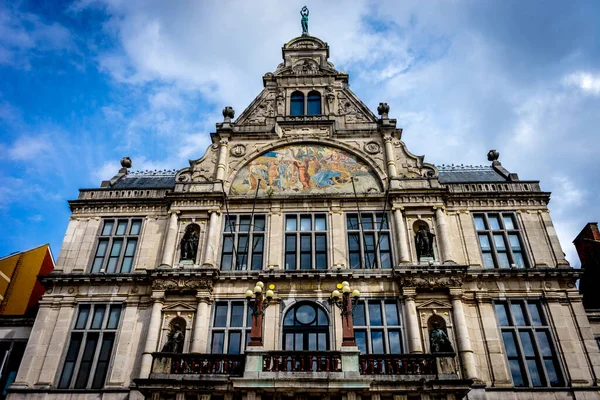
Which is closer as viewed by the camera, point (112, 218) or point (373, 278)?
point (373, 278)

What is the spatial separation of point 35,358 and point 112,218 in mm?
8387

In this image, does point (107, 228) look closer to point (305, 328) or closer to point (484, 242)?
point (305, 328)

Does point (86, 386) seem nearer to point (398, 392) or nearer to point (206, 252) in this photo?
point (206, 252)

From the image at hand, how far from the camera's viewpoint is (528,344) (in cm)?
2330

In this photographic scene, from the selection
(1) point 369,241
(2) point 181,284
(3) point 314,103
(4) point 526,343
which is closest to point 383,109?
(3) point 314,103

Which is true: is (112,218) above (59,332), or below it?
above

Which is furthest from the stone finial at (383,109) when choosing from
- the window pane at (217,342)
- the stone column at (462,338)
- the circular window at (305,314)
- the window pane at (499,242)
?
the window pane at (217,342)

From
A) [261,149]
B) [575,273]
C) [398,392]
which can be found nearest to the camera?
[398,392]

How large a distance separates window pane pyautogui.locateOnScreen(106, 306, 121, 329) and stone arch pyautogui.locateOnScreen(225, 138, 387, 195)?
893 centimetres

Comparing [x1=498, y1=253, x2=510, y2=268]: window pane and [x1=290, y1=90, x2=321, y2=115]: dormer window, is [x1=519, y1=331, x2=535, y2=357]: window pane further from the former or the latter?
[x1=290, y1=90, x2=321, y2=115]: dormer window

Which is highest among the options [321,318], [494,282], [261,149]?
[261,149]

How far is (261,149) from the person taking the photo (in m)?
30.1

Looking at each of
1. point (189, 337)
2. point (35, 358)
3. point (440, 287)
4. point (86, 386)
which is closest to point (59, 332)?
point (35, 358)

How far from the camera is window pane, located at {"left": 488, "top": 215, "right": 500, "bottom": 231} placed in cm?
2709
